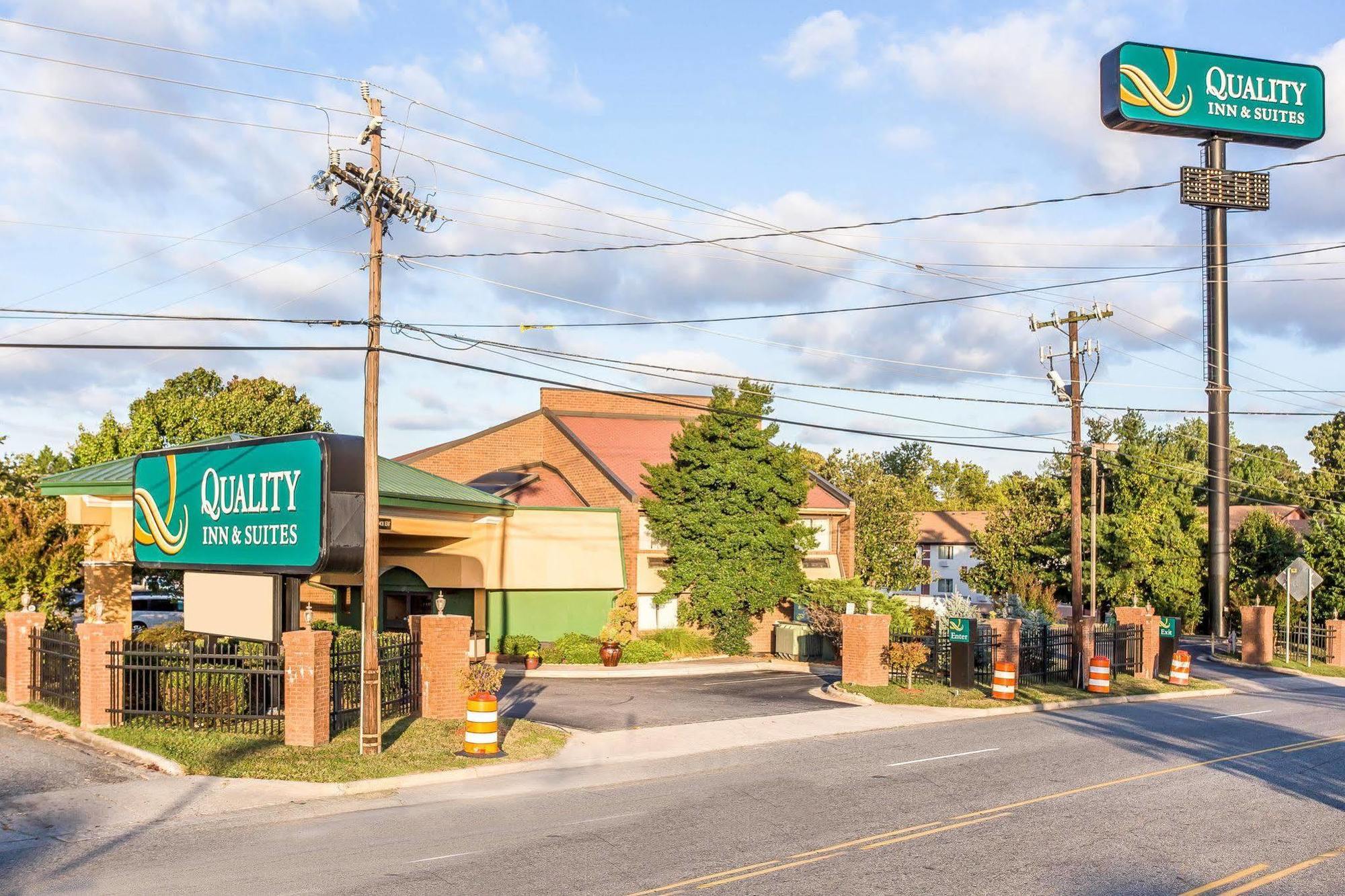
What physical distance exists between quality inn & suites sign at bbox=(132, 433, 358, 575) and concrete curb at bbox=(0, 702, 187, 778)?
398cm

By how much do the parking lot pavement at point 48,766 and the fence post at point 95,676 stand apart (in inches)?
24.9

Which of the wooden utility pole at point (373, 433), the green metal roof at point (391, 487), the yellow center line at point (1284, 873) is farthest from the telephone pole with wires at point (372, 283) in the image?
the yellow center line at point (1284, 873)

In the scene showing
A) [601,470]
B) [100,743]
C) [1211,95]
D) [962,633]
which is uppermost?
[1211,95]

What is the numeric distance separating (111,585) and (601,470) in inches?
672

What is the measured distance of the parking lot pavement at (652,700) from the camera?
2370 centimetres

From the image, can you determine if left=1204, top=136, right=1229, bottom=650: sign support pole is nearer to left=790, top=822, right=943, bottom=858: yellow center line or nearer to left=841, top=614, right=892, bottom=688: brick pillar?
left=841, top=614, right=892, bottom=688: brick pillar

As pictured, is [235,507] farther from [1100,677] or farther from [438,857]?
[1100,677]

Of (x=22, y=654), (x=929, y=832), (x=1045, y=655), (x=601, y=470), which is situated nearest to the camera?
(x=929, y=832)

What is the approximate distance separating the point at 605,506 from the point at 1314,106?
43.8 meters

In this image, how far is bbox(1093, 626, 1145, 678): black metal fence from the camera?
3400 cm

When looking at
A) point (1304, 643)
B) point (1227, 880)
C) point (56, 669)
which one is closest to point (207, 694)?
point (56, 669)

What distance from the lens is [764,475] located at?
39688mm

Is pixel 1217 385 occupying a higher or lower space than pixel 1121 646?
higher

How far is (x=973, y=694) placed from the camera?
28.2 metres
